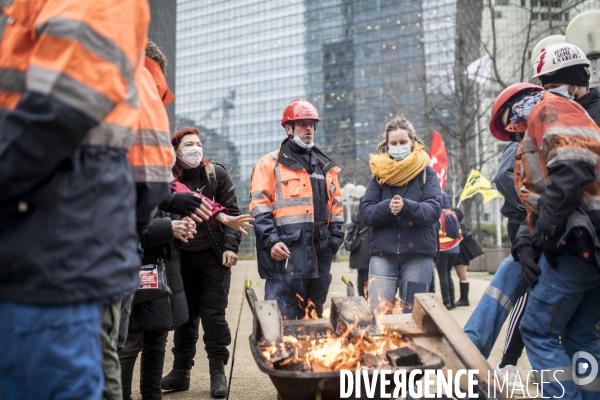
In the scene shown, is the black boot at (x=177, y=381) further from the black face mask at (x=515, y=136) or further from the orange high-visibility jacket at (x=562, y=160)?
the black face mask at (x=515, y=136)

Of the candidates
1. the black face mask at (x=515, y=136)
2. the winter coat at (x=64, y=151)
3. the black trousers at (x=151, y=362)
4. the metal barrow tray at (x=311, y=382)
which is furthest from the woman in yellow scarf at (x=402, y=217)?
the winter coat at (x=64, y=151)

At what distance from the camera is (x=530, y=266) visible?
3338 millimetres

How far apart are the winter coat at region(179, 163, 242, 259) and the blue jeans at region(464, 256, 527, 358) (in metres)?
1.97

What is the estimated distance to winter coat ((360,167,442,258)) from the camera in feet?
15.2

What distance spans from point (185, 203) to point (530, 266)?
6.99ft

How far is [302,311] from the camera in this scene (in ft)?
15.3

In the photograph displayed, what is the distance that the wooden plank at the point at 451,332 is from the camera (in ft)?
9.71

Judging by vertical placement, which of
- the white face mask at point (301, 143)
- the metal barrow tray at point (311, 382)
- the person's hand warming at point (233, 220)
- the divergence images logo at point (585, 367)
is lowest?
the divergence images logo at point (585, 367)

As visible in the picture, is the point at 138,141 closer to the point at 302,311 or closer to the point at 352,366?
the point at 352,366

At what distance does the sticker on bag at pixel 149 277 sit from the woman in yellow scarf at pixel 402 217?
1.91 metres

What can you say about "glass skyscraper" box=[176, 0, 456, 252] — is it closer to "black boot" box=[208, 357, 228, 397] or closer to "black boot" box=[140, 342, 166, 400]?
"black boot" box=[208, 357, 228, 397]

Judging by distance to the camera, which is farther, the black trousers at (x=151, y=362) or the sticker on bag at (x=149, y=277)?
the black trousers at (x=151, y=362)

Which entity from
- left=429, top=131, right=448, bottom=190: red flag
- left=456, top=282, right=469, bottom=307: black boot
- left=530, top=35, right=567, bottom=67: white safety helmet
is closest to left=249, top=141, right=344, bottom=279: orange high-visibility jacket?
left=530, top=35, right=567, bottom=67: white safety helmet

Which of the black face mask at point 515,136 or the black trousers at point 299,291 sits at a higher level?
the black face mask at point 515,136
